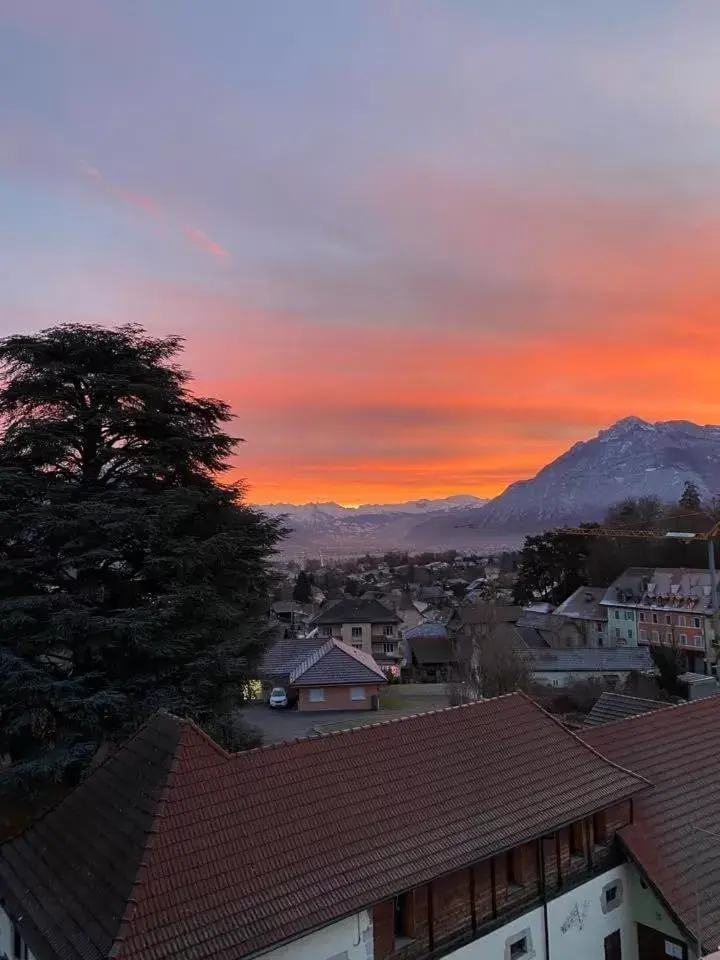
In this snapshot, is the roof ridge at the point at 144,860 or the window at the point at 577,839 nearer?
the roof ridge at the point at 144,860

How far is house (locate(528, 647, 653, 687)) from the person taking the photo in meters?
46.0

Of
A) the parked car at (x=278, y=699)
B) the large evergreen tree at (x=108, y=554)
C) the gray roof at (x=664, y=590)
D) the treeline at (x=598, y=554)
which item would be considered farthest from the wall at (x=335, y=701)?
the treeline at (x=598, y=554)

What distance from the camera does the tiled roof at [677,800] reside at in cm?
1239

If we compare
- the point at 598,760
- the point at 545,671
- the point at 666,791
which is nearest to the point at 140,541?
the point at 598,760

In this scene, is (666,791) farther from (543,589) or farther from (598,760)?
(543,589)

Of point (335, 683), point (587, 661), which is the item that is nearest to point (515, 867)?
point (335, 683)

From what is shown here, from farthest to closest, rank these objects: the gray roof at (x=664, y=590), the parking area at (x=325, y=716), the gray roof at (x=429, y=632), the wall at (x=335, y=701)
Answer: the gray roof at (x=429, y=632) → the gray roof at (x=664, y=590) → the wall at (x=335, y=701) → the parking area at (x=325, y=716)

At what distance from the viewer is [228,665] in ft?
55.5

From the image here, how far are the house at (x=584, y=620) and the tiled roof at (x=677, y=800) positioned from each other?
50.4m

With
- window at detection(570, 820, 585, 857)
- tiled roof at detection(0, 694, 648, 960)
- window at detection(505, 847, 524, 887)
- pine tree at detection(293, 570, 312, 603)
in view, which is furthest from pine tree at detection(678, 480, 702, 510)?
window at detection(505, 847, 524, 887)

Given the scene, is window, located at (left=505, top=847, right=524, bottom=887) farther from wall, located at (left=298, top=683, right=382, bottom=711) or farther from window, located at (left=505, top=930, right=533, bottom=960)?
wall, located at (left=298, top=683, right=382, bottom=711)

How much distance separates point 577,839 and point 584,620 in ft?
195

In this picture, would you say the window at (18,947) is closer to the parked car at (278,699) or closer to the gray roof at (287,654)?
the parked car at (278,699)

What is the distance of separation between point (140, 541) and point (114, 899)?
9.81 metres
